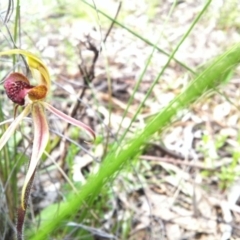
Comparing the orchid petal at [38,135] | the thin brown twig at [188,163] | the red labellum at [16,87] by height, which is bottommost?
the thin brown twig at [188,163]

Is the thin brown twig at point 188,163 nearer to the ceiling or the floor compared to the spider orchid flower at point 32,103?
nearer to the floor

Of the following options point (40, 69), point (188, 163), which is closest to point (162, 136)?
point (188, 163)

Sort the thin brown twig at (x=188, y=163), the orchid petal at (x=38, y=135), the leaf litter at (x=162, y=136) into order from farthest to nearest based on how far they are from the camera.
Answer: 1. the thin brown twig at (x=188, y=163)
2. the leaf litter at (x=162, y=136)
3. the orchid petal at (x=38, y=135)

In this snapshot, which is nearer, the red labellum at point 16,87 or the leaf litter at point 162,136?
the red labellum at point 16,87

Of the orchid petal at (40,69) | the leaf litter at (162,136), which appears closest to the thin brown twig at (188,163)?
the leaf litter at (162,136)

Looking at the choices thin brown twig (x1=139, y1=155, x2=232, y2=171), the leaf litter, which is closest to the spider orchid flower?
the leaf litter

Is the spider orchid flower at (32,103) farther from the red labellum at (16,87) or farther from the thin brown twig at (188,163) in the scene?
the thin brown twig at (188,163)

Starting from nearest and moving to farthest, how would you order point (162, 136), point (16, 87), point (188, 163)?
point (16, 87), point (188, 163), point (162, 136)

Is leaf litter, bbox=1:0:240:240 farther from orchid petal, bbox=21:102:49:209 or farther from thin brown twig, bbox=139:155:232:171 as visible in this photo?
orchid petal, bbox=21:102:49:209

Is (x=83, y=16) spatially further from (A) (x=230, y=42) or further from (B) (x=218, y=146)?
(B) (x=218, y=146)

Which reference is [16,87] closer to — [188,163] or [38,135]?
[38,135]

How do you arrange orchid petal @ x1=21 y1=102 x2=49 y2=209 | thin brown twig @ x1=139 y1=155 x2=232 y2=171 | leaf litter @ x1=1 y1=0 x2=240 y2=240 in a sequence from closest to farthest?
orchid petal @ x1=21 y1=102 x2=49 y2=209 → leaf litter @ x1=1 y1=0 x2=240 y2=240 → thin brown twig @ x1=139 y1=155 x2=232 y2=171

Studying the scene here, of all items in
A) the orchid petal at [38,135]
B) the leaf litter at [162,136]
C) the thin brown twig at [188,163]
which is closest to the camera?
the orchid petal at [38,135]
